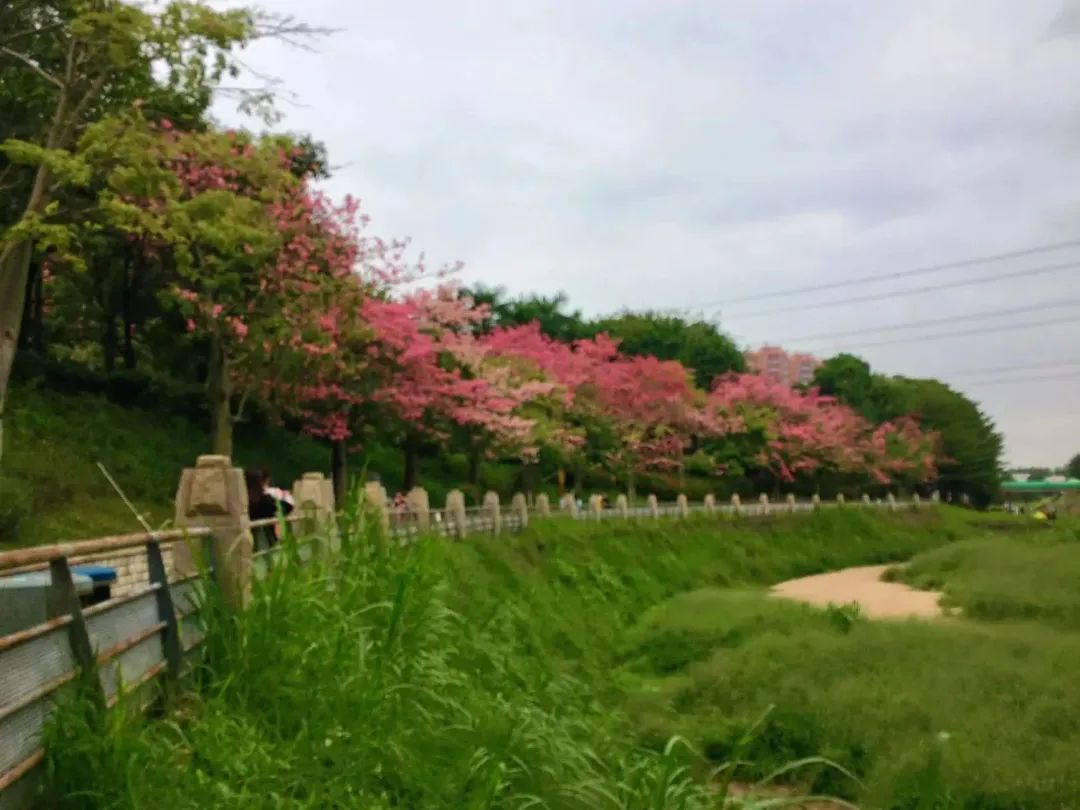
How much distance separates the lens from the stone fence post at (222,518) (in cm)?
643

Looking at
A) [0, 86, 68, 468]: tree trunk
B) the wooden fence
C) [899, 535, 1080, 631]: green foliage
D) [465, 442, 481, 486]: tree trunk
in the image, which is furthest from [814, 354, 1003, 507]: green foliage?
the wooden fence

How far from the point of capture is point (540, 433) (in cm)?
2888

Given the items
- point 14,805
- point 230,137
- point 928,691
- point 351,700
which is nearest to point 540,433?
point 230,137

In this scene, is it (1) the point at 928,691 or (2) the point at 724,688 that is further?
(2) the point at 724,688

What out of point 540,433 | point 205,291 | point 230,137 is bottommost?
point 540,433

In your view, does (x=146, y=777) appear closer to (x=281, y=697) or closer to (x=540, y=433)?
(x=281, y=697)

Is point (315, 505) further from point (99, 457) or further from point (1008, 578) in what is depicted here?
point (1008, 578)

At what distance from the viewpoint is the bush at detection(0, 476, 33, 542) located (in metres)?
16.4

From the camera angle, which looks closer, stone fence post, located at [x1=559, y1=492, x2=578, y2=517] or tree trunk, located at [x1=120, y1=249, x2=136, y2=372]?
stone fence post, located at [x1=559, y1=492, x2=578, y2=517]

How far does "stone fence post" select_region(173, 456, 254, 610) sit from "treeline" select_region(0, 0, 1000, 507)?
701 centimetres

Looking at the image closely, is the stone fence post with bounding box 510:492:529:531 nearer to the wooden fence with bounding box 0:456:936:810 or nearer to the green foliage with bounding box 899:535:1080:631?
the green foliage with bounding box 899:535:1080:631

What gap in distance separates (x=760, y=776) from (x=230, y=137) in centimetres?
1109

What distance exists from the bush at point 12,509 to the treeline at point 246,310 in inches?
89.7

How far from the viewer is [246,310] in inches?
747
